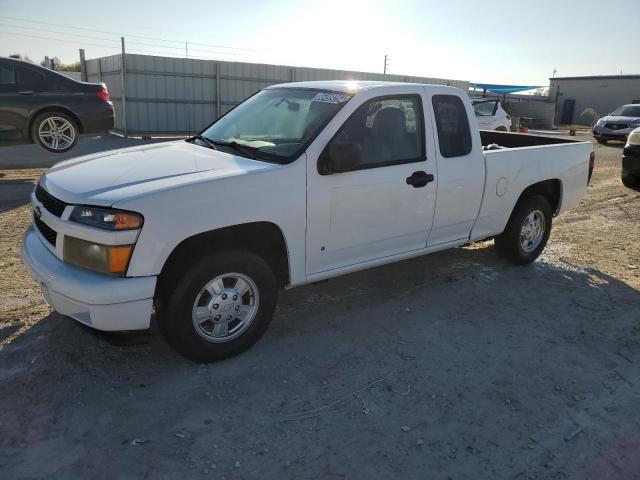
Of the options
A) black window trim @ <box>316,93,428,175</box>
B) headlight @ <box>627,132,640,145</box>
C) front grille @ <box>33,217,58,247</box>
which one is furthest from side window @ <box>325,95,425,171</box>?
headlight @ <box>627,132,640,145</box>

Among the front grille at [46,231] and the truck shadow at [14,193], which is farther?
the truck shadow at [14,193]

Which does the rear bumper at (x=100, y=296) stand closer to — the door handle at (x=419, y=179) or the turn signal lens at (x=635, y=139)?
the door handle at (x=419, y=179)

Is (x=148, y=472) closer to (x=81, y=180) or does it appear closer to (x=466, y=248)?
(x=81, y=180)

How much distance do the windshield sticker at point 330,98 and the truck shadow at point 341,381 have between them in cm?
168

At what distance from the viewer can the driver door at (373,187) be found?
372 centimetres

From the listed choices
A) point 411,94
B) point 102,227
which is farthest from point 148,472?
point 411,94

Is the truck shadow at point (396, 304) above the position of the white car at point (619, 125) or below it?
below

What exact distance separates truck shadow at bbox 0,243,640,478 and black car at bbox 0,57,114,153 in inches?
273

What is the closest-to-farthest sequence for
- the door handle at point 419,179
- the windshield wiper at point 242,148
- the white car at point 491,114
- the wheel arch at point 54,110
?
the windshield wiper at point 242,148 → the door handle at point 419,179 → the wheel arch at point 54,110 → the white car at point 491,114

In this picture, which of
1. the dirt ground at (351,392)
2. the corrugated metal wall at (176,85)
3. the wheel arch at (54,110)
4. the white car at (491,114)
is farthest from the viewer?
the corrugated metal wall at (176,85)

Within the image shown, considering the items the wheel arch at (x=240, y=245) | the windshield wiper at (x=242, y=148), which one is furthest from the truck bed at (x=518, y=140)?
the wheel arch at (x=240, y=245)

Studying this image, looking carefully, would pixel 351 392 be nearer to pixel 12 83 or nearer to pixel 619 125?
pixel 12 83

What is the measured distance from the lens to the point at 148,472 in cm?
256

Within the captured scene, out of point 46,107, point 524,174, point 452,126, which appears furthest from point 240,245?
point 46,107
